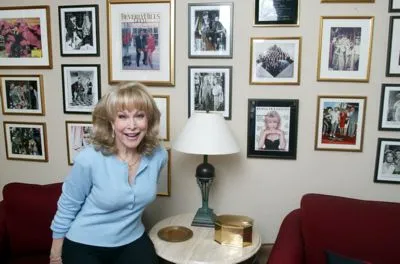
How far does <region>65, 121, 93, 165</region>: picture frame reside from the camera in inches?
83.8

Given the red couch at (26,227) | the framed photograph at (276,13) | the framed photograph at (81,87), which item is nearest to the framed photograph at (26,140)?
the framed photograph at (81,87)

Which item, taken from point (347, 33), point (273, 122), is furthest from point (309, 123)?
point (347, 33)

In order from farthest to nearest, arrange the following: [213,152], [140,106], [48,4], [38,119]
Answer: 1. [38,119]
2. [48,4]
3. [213,152]
4. [140,106]

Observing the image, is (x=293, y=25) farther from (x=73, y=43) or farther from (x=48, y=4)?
(x=48, y=4)

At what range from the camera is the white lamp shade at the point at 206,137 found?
1622 millimetres

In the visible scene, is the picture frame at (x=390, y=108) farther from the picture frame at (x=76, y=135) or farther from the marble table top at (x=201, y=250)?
the picture frame at (x=76, y=135)

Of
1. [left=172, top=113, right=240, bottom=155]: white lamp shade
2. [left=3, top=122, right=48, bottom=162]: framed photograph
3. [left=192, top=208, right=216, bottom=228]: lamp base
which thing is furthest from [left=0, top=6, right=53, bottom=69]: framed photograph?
[left=192, top=208, right=216, bottom=228]: lamp base

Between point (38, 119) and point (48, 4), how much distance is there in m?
0.74

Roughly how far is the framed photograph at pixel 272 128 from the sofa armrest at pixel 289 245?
0.38 meters

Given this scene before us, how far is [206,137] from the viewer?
64.2 inches

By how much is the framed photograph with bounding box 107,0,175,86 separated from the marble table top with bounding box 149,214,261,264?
0.90 metres

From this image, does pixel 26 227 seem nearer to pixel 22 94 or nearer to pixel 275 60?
pixel 22 94

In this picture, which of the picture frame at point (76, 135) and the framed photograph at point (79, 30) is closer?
the framed photograph at point (79, 30)

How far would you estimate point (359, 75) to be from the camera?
182 cm
